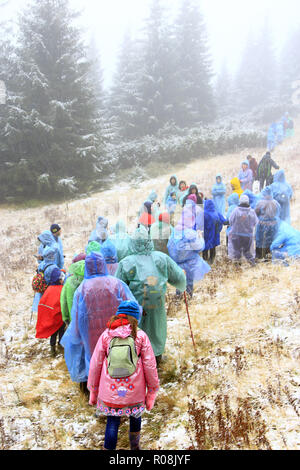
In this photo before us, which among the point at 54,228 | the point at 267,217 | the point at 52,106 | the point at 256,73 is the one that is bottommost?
the point at 267,217

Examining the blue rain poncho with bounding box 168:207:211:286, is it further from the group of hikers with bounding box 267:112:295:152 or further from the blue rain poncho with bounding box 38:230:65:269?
the group of hikers with bounding box 267:112:295:152

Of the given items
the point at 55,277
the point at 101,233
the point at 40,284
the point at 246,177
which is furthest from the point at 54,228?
the point at 246,177

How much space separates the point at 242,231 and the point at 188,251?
1.80 metres

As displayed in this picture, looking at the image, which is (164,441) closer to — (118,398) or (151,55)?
(118,398)

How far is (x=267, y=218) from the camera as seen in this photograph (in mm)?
7414

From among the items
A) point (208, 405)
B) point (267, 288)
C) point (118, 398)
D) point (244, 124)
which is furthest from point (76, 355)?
Result: point (244, 124)

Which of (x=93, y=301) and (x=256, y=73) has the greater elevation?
(x=256, y=73)

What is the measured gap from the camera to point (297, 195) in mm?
13109

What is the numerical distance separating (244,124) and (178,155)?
451 inches

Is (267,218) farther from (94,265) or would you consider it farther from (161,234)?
(94,265)

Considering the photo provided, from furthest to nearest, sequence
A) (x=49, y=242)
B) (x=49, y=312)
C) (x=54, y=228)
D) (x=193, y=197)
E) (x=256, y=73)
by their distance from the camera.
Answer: (x=256, y=73) → (x=193, y=197) → (x=54, y=228) → (x=49, y=242) → (x=49, y=312)

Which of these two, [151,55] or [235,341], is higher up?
[151,55]

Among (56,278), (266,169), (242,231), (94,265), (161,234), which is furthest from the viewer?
(266,169)

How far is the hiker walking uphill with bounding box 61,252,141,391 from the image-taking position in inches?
143
